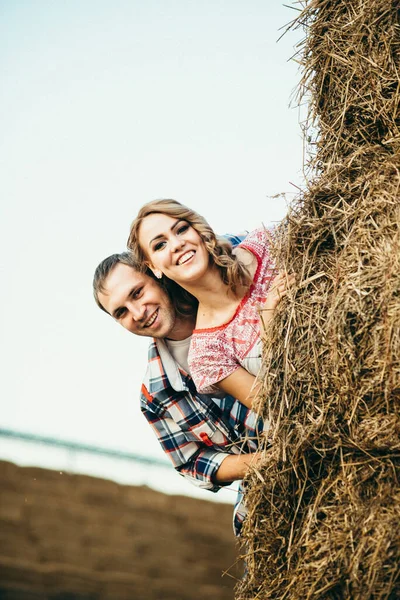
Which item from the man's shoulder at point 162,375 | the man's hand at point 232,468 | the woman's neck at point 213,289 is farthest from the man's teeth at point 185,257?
the man's hand at point 232,468

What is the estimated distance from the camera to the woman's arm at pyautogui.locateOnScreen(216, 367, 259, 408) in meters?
3.82

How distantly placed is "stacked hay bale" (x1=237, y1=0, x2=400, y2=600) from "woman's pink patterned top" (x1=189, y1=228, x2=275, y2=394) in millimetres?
424

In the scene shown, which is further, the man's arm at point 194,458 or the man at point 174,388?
the man at point 174,388

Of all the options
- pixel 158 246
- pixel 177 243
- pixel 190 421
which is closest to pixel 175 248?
pixel 177 243

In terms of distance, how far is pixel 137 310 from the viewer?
4.34 metres

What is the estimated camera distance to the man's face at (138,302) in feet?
14.3

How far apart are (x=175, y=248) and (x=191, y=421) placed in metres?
0.96

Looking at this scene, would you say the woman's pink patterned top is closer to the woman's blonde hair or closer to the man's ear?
the woman's blonde hair

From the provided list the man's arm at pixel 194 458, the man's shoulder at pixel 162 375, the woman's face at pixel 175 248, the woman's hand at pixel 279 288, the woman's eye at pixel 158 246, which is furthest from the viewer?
the man's shoulder at pixel 162 375

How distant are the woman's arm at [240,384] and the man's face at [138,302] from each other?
60 cm

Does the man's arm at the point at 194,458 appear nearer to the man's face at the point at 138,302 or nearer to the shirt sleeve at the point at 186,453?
the shirt sleeve at the point at 186,453

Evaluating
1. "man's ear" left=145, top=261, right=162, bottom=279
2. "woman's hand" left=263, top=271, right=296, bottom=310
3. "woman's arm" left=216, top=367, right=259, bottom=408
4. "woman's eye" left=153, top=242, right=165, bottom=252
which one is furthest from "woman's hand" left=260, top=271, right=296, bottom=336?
"man's ear" left=145, top=261, right=162, bottom=279

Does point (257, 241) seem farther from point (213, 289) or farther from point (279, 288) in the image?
point (279, 288)

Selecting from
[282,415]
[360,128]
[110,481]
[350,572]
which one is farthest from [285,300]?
[110,481]
